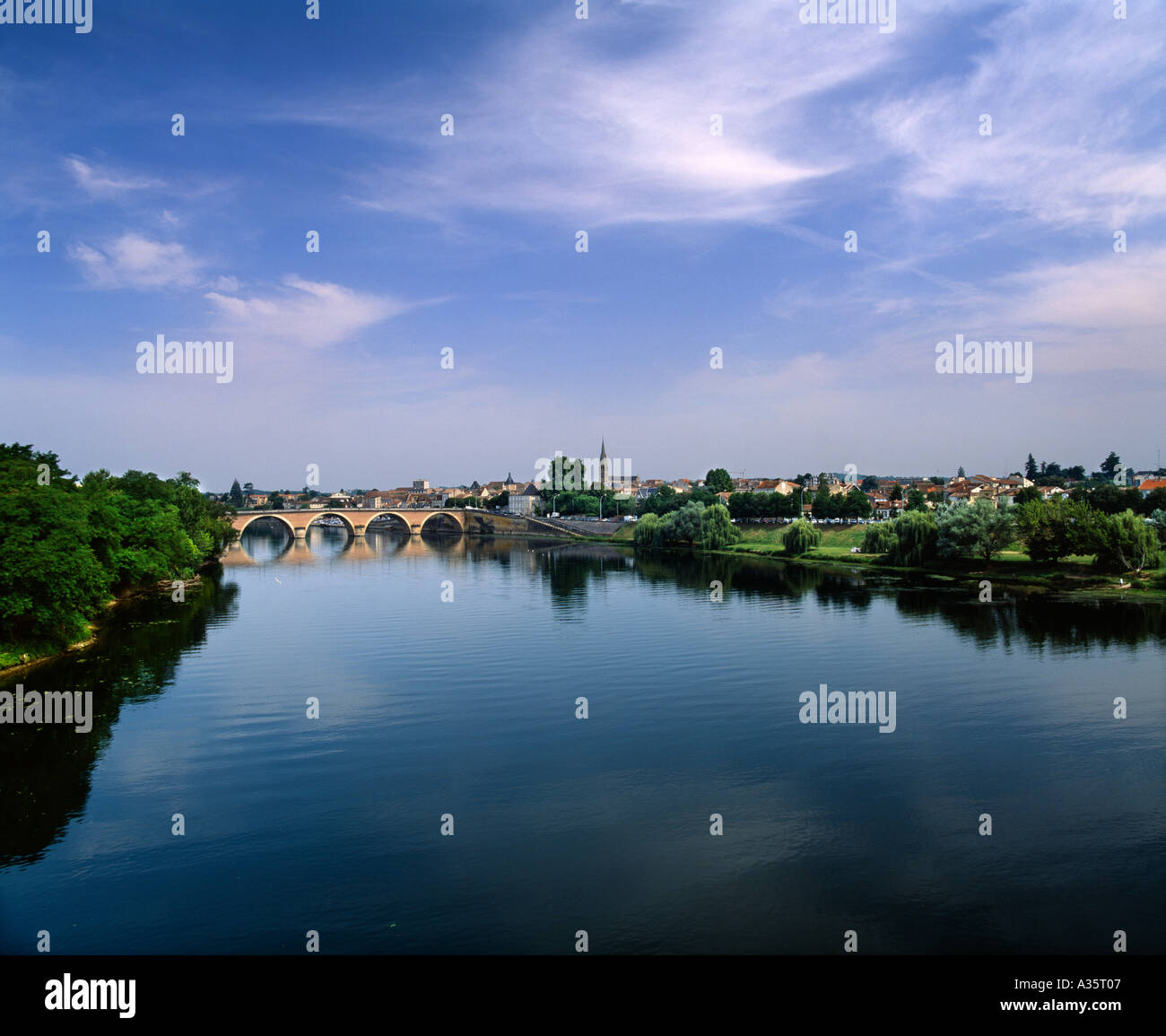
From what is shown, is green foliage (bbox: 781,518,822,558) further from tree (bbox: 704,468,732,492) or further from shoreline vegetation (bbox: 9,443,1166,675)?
tree (bbox: 704,468,732,492)

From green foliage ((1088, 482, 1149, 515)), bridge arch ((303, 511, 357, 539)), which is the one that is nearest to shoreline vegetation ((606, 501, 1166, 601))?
green foliage ((1088, 482, 1149, 515))

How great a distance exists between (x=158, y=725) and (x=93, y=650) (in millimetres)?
14295

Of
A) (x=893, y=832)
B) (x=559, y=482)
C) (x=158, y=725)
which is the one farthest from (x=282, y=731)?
(x=559, y=482)

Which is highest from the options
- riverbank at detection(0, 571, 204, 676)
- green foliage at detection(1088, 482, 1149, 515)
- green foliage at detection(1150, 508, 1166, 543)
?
green foliage at detection(1088, 482, 1149, 515)

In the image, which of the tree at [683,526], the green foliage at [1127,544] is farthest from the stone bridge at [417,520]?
the green foliage at [1127,544]

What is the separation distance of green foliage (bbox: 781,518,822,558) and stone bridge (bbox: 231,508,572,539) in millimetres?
50403

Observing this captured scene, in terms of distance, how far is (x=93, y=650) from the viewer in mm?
36500

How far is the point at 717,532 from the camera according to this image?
96062mm

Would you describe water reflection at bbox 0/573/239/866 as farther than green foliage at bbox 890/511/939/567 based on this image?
No

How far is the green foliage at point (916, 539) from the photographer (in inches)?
2648

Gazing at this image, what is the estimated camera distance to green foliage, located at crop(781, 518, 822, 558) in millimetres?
84188

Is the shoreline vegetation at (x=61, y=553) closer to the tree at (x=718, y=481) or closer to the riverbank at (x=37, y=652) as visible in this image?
the riverbank at (x=37, y=652)

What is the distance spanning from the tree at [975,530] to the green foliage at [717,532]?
32.0 metres
